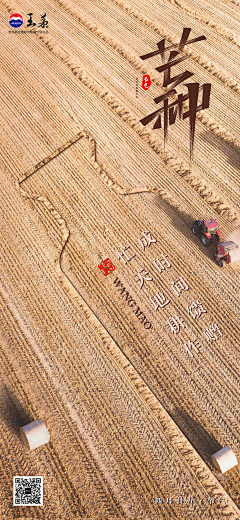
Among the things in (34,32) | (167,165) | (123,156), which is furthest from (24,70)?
(167,165)

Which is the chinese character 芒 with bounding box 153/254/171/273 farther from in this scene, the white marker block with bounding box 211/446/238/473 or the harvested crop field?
the white marker block with bounding box 211/446/238/473

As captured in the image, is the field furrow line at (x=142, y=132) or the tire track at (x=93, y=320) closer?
the tire track at (x=93, y=320)

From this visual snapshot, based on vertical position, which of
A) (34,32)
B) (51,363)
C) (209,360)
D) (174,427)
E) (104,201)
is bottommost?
(174,427)

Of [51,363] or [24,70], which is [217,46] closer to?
[24,70]

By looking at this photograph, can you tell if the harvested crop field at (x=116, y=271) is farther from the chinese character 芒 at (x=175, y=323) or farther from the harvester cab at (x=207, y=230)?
the harvester cab at (x=207, y=230)

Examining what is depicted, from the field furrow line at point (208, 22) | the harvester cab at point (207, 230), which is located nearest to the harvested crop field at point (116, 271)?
the field furrow line at point (208, 22)

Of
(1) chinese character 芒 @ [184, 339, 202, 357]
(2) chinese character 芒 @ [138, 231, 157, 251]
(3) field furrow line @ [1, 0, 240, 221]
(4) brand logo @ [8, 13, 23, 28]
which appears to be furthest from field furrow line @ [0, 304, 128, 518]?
(4) brand logo @ [8, 13, 23, 28]

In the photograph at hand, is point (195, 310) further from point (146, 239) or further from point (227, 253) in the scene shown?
point (146, 239)
